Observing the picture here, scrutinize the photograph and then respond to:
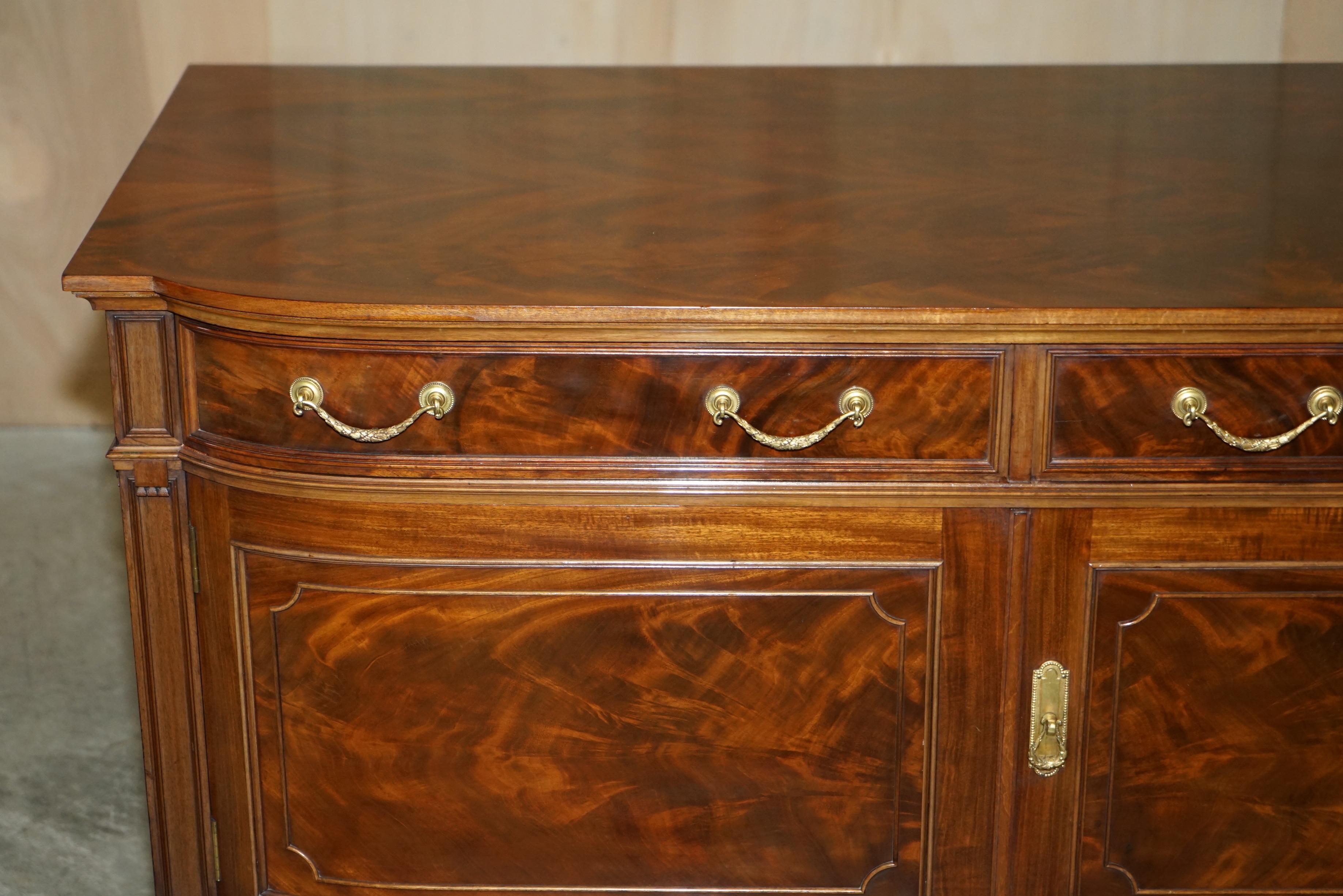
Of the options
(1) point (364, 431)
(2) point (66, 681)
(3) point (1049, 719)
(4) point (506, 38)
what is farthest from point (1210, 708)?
(4) point (506, 38)

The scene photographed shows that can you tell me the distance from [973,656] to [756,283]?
0.41 metres

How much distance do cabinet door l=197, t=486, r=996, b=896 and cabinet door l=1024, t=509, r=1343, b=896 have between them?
163 mm

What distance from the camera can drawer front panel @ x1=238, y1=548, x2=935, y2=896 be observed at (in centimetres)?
141

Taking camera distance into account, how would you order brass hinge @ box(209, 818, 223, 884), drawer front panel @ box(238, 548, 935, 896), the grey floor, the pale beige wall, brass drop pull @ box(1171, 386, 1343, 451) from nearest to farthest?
brass drop pull @ box(1171, 386, 1343, 451)
drawer front panel @ box(238, 548, 935, 896)
brass hinge @ box(209, 818, 223, 884)
the grey floor
the pale beige wall

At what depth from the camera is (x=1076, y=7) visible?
8.99 ft

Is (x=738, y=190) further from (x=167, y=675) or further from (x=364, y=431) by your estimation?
(x=167, y=675)

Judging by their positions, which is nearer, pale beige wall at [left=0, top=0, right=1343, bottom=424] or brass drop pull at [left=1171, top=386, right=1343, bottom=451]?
brass drop pull at [left=1171, top=386, right=1343, bottom=451]

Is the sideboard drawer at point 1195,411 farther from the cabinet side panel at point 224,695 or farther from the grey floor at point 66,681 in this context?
the grey floor at point 66,681

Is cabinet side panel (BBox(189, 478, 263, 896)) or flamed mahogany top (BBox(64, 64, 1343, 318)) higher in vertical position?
flamed mahogany top (BBox(64, 64, 1343, 318))

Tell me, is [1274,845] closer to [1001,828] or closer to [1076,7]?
[1001,828]

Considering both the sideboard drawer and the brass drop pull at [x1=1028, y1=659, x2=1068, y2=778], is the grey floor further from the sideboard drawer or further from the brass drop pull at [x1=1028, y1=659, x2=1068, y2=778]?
the sideboard drawer

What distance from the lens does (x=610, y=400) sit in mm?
1335

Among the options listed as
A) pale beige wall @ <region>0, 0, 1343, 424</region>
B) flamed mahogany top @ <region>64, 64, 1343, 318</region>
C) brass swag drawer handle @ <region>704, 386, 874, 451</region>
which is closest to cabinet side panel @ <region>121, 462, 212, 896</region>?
flamed mahogany top @ <region>64, 64, 1343, 318</region>

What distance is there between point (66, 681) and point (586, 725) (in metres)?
1.15
